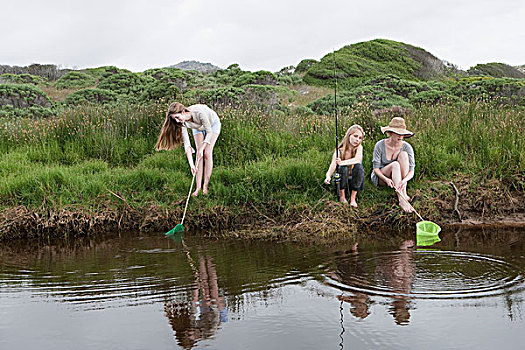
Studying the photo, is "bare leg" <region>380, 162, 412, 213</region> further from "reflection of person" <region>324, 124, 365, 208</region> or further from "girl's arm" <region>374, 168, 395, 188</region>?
"reflection of person" <region>324, 124, 365, 208</region>

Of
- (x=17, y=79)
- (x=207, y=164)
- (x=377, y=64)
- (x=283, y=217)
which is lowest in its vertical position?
(x=283, y=217)

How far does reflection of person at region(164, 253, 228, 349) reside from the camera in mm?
3475

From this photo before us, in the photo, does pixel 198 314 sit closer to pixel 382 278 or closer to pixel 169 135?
pixel 382 278

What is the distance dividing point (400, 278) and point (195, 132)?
438 centimetres

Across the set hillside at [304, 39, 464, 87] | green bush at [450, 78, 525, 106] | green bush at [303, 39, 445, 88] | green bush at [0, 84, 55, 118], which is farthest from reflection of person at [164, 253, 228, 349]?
hillside at [304, 39, 464, 87]

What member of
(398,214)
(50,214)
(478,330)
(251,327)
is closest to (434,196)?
(398,214)

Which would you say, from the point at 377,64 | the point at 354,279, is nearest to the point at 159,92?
the point at 354,279

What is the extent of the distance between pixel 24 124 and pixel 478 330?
10.3m

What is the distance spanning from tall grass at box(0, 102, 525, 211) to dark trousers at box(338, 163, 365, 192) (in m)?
0.39

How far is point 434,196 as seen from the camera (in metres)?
7.23

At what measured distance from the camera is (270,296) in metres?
4.22

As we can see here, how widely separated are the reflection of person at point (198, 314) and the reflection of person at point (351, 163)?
121 inches

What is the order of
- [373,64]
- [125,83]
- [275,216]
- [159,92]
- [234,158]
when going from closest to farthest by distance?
[275,216] → [234,158] → [159,92] → [125,83] → [373,64]

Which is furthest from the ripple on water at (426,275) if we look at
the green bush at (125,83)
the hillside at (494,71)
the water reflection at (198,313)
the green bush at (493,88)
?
the hillside at (494,71)
